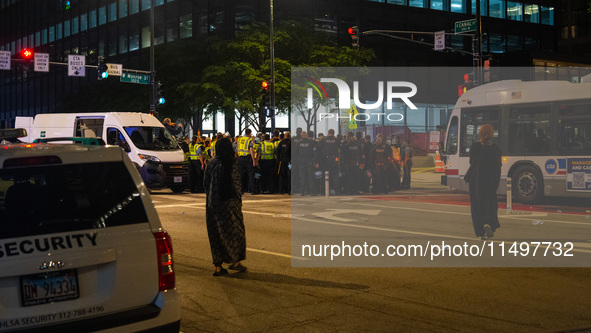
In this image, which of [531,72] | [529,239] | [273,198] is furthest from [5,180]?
[531,72]

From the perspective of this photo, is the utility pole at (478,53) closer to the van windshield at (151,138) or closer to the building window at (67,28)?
the van windshield at (151,138)

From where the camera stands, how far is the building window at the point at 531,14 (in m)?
64.1

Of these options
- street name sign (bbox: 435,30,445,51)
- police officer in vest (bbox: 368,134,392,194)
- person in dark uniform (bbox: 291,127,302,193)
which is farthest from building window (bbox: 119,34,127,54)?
police officer in vest (bbox: 368,134,392,194)

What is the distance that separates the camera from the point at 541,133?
63.5ft

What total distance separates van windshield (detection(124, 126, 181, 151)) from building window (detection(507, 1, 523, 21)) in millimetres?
47601

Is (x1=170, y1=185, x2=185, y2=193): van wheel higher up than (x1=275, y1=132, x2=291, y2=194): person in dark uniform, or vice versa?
(x1=275, y1=132, x2=291, y2=194): person in dark uniform

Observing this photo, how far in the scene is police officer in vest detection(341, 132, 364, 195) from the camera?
22500 mm

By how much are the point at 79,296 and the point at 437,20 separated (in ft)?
184

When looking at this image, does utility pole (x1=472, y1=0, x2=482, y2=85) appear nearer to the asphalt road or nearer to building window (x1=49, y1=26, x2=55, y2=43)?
the asphalt road

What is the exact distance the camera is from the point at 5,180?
455 cm

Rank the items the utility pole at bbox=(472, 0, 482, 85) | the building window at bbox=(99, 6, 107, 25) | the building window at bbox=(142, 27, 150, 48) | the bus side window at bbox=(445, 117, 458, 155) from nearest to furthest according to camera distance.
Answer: the bus side window at bbox=(445, 117, 458, 155)
the utility pole at bbox=(472, 0, 482, 85)
the building window at bbox=(142, 27, 150, 48)
the building window at bbox=(99, 6, 107, 25)

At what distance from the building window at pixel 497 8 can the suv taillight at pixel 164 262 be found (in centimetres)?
6052

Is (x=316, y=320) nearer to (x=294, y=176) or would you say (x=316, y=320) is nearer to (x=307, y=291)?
(x=307, y=291)

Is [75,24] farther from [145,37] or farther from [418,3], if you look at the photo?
[418,3]
